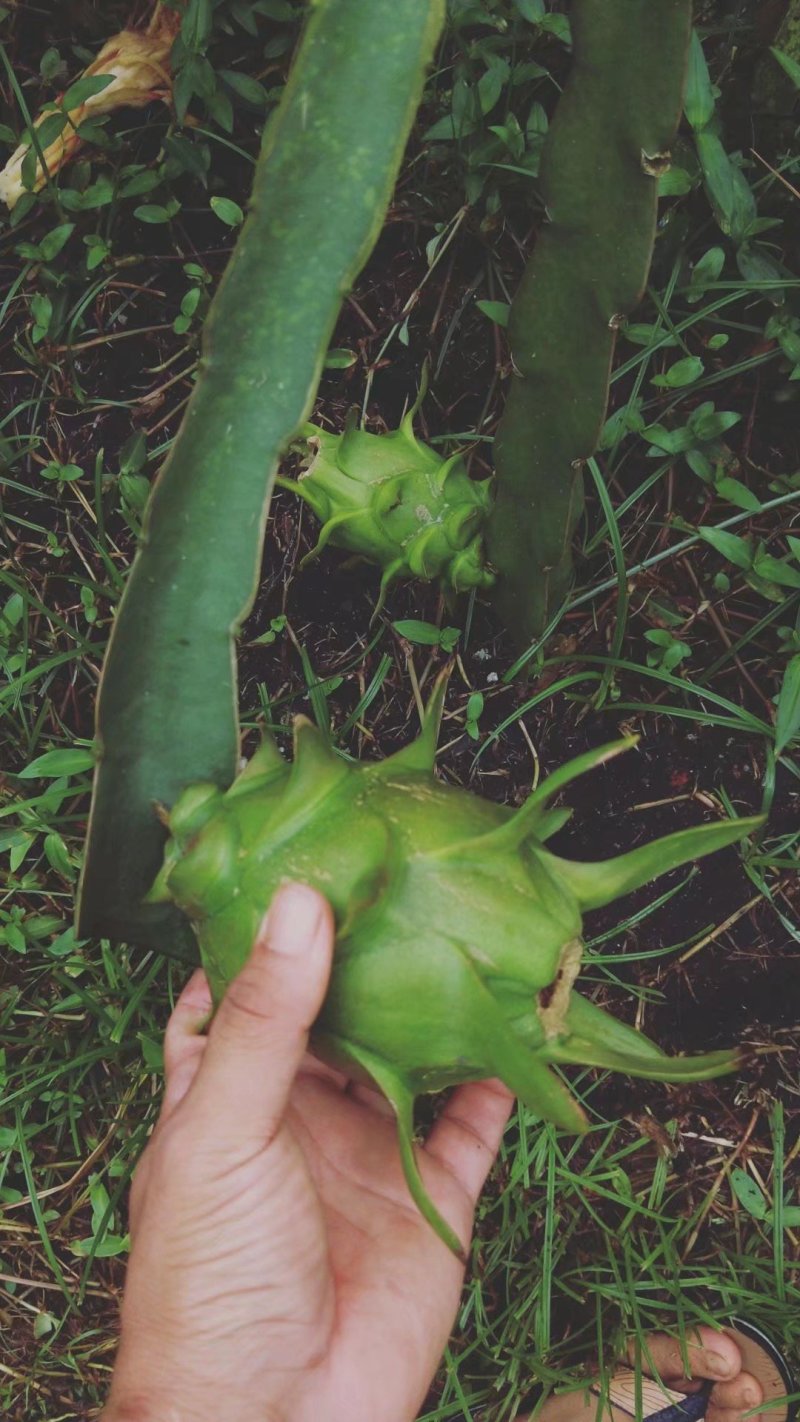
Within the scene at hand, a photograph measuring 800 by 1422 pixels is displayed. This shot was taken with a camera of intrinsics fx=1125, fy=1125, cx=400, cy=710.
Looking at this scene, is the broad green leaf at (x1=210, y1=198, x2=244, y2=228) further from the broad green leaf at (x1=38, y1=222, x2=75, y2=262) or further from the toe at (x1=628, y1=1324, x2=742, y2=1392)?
the toe at (x1=628, y1=1324, x2=742, y2=1392)

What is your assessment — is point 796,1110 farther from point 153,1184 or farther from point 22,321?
point 22,321

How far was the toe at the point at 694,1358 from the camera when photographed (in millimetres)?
1619

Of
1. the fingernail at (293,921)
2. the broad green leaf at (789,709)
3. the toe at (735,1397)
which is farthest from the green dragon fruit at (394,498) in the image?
the toe at (735,1397)

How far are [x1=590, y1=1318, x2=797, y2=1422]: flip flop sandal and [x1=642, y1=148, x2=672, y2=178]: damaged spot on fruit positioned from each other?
1.44m

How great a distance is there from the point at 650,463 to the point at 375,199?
70cm

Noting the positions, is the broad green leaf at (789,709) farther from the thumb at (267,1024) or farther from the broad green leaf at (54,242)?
the broad green leaf at (54,242)

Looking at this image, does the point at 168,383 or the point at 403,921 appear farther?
the point at 168,383

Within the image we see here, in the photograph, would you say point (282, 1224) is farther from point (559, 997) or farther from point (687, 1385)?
point (687, 1385)

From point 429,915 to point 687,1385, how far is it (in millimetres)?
1311

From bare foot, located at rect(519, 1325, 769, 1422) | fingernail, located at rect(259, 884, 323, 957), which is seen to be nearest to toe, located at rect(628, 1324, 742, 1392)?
bare foot, located at rect(519, 1325, 769, 1422)

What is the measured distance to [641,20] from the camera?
87 centimetres

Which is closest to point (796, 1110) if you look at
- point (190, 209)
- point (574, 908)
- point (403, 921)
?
point (574, 908)

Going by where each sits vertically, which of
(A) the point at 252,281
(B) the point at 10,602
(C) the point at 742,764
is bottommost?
(C) the point at 742,764

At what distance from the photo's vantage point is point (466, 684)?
1.54 m
